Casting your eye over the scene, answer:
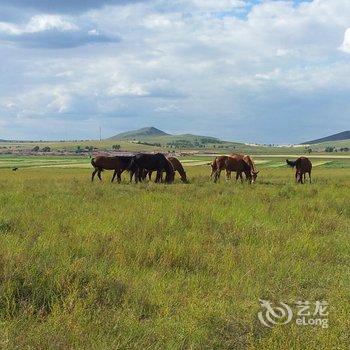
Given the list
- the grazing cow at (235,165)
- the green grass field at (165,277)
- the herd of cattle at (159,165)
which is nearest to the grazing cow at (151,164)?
the herd of cattle at (159,165)

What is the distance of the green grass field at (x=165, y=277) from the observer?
15.1ft

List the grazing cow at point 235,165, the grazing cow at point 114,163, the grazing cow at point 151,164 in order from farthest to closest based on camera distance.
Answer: the grazing cow at point 235,165, the grazing cow at point 114,163, the grazing cow at point 151,164

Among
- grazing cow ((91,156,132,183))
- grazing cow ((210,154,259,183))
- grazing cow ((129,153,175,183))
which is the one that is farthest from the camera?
grazing cow ((210,154,259,183))

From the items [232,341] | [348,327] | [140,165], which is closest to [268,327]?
[232,341]

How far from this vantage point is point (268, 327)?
193 inches

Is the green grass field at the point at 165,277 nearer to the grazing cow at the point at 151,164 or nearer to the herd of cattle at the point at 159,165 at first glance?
the grazing cow at the point at 151,164

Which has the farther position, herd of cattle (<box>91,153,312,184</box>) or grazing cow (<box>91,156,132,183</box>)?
grazing cow (<box>91,156,132,183</box>)

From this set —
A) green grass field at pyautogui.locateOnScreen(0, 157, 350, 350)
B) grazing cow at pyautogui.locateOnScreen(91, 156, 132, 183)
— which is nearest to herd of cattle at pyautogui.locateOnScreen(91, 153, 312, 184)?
grazing cow at pyautogui.locateOnScreen(91, 156, 132, 183)

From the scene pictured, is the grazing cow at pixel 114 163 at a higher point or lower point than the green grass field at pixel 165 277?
higher

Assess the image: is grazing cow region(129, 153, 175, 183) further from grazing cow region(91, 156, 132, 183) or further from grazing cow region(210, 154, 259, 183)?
grazing cow region(210, 154, 259, 183)

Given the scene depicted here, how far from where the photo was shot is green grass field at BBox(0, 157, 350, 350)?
15.1 feet

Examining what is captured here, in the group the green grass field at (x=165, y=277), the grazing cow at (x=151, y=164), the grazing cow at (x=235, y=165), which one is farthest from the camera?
the grazing cow at (x=235, y=165)

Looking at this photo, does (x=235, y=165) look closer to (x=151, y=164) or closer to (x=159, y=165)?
(x=159, y=165)

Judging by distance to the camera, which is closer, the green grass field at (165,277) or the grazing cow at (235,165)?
the green grass field at (165,277)
